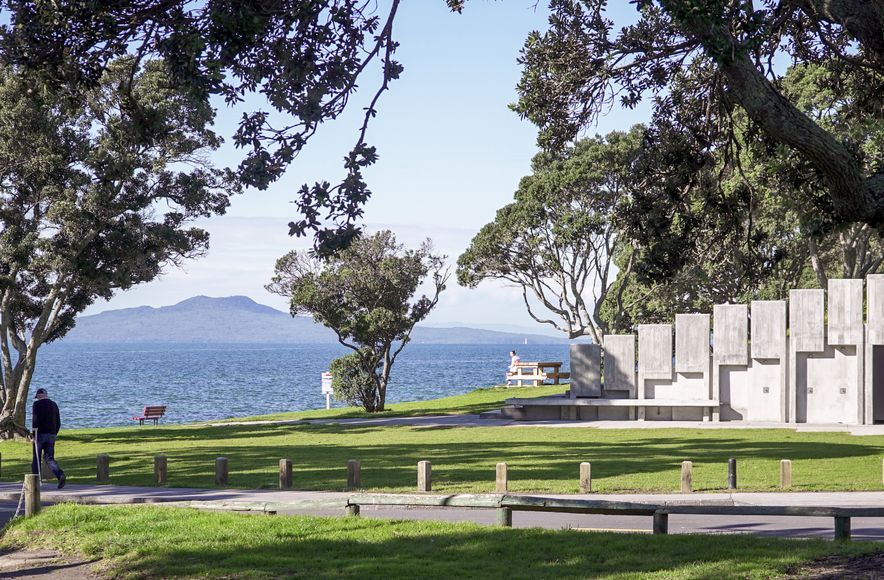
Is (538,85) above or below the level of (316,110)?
above

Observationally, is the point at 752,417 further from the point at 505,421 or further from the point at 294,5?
the point at 294,5

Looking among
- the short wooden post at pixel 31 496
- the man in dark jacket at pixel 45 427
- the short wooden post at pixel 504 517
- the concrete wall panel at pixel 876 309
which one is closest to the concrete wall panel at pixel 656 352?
the concrete wall panel at pixel 876 309

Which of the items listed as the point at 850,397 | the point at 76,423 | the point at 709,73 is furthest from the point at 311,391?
the point at 709,73

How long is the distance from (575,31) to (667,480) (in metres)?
9.18

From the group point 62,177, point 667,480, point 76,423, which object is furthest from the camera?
point 76,423

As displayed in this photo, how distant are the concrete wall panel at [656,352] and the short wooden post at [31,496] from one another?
1058 inches

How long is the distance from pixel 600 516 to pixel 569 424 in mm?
21590

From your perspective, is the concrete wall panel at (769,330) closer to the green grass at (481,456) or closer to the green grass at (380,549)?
the green grass at (481,456)

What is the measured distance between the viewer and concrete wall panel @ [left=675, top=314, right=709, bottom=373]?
125ft

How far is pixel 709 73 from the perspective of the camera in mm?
16609

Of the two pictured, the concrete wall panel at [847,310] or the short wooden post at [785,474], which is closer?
the short wooden post at [785,474]

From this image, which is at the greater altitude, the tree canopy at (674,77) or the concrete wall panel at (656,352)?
the tree canopy at (674,77)

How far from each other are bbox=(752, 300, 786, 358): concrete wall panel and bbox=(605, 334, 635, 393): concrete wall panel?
15.3 feet

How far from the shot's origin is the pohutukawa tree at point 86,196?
3309 centimetres
